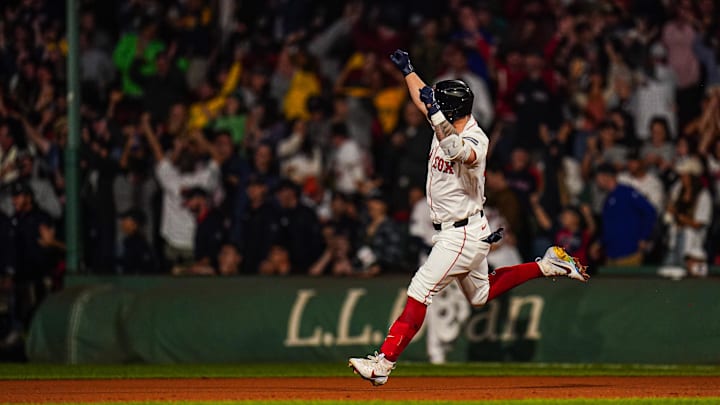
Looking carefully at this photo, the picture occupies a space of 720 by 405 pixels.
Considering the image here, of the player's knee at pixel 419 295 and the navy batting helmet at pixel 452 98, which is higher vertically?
the navy batting helmet at pixel 452 98

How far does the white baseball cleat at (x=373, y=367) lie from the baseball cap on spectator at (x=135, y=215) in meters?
7.35

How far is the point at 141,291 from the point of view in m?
15.2

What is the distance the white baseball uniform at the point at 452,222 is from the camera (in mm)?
9930

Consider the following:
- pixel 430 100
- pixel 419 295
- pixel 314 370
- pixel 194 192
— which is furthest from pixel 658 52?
pixel 430 100

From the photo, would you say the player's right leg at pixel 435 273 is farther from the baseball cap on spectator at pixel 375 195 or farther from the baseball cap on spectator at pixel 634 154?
the baseball cap on spectator at pixel 634 154

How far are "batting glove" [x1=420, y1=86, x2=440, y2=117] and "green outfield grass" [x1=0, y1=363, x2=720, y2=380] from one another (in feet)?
12.9

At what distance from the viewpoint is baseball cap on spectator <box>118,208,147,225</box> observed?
54.2 feet

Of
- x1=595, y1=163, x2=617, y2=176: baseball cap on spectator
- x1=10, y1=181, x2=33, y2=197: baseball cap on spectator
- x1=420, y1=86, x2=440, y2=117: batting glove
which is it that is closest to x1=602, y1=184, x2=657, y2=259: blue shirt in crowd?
x1=595, y1=163, x2=617, y2=176: baseball cap on spectator

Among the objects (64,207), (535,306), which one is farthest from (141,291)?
(535,306)

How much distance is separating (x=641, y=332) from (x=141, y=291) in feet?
17.9

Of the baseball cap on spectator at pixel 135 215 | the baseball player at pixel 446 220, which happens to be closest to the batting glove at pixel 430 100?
the baseball player at pixel 446 220

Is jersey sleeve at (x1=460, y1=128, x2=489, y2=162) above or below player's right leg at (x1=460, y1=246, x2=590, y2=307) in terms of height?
above

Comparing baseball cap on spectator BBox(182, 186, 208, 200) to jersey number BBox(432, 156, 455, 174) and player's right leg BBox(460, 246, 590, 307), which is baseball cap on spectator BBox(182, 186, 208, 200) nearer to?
player's right leg BBox(460, 246, 590, 307)

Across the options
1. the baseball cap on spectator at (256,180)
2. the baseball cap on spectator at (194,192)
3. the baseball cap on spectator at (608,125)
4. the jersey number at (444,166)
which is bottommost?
the baseball cap on spectator at (194,192)
